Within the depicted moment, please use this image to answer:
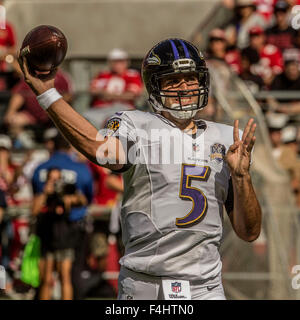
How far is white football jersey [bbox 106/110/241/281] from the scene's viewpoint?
10.9ft

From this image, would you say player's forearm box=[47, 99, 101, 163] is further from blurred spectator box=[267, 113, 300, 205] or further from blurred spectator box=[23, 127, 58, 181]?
blurred spectator box=[267, 113, 300, 205]

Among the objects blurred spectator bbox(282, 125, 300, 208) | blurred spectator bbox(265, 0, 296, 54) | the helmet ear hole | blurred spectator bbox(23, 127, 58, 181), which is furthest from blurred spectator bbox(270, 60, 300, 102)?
the helmet ear hole

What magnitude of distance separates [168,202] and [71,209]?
172 inches

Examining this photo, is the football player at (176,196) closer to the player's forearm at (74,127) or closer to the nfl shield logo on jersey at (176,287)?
the nfl shield logo on jersey at (176,287)

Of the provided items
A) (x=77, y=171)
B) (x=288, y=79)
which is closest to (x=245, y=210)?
(x=77, y=171)

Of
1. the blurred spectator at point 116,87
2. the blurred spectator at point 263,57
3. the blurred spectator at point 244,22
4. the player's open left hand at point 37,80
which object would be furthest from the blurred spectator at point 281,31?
the player's open left hand at point 37,80

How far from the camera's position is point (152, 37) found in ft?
44.8

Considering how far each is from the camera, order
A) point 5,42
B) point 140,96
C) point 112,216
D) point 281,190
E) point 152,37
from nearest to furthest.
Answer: point 281,190, point 112,216, point 140,96, point 5,42, point 152,37

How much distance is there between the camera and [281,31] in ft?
34.9

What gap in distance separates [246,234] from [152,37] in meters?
10.5

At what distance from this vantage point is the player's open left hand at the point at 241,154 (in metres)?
3.34

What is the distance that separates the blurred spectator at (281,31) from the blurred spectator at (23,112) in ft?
10.3
